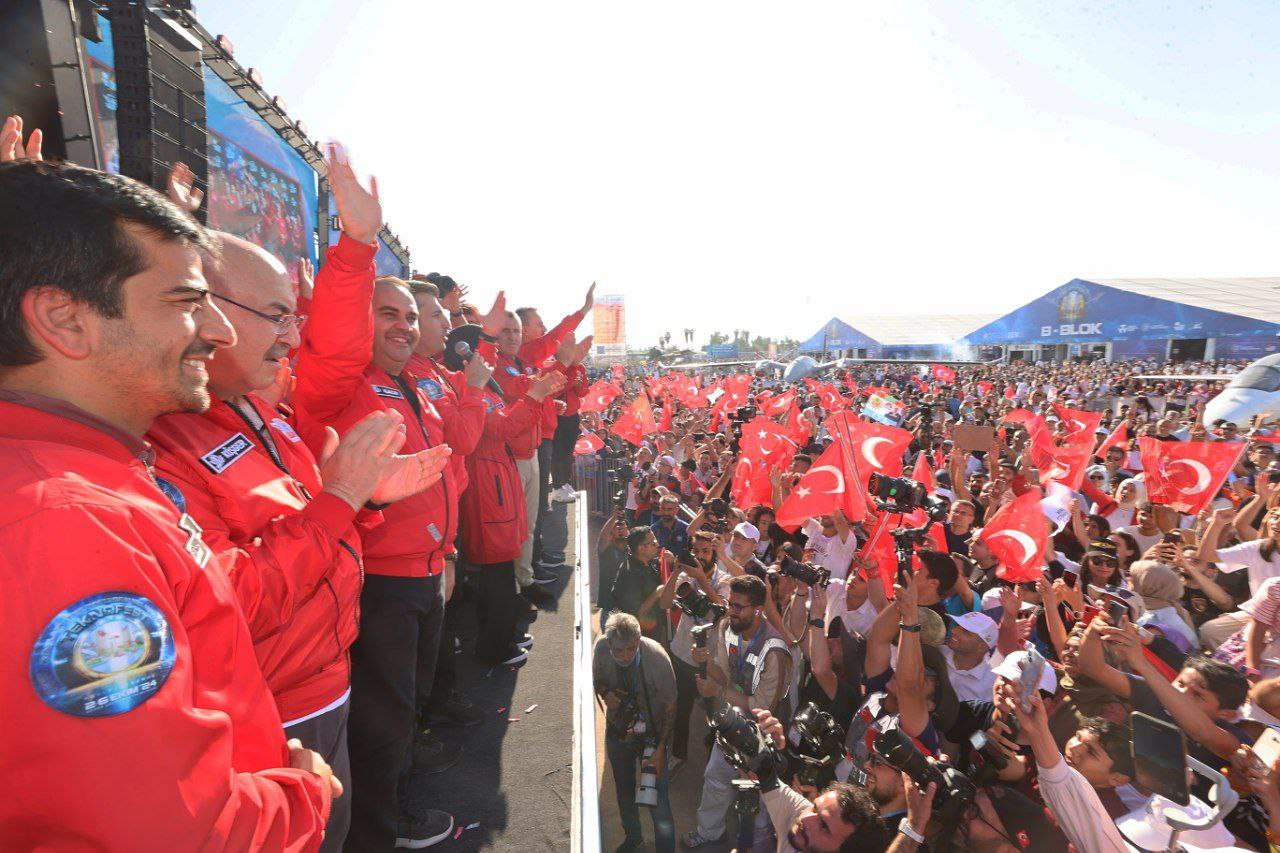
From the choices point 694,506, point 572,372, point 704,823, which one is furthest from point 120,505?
point 694,506

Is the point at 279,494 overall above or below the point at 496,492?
above

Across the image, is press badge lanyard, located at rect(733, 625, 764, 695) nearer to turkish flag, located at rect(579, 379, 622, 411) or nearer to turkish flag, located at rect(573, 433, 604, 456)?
turkish flag, located at rect(573, 433, 604, 456)

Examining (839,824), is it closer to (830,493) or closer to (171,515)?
(171,515)

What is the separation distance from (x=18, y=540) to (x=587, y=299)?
5.57 metres

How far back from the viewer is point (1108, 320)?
33.1 m

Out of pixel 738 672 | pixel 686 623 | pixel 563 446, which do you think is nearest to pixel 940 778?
pixel 738 672

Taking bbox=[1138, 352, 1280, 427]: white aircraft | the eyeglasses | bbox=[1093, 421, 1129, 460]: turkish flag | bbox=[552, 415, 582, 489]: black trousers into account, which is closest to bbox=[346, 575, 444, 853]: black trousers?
the eyeglasses

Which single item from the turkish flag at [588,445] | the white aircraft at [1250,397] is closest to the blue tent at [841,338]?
the white aircraft at [1250,397]

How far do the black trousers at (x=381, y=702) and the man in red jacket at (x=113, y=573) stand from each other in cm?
119

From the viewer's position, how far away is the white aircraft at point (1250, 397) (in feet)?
43.2

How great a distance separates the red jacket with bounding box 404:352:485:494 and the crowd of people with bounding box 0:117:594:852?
675mm

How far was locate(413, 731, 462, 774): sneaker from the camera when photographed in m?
2.86

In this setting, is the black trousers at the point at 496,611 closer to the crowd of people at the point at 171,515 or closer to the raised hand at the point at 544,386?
the raised hand at the point at 544,386

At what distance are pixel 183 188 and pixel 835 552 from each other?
4.92m
